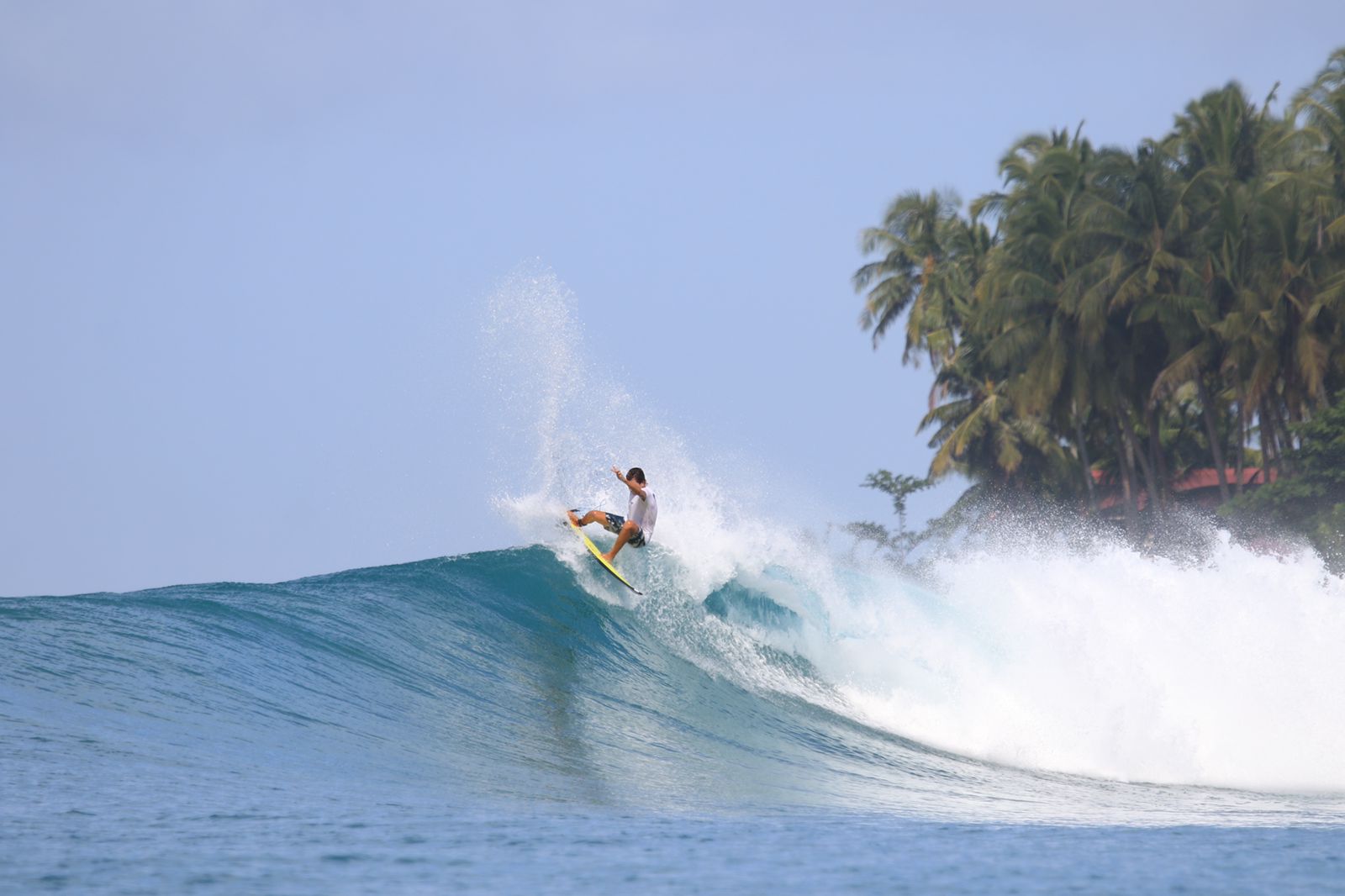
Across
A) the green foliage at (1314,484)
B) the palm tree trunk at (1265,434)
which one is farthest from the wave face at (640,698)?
the palm tree trunk at (1265,434)

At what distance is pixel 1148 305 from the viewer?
32.5 metres

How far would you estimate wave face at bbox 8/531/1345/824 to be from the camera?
9.05 metres

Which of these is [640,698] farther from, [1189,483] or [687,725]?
[1189,483]

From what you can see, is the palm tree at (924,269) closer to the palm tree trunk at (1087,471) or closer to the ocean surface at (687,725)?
the palm tree trunk at (1087,471)

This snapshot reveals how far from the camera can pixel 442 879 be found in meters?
6.44

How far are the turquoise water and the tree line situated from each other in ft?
66.6

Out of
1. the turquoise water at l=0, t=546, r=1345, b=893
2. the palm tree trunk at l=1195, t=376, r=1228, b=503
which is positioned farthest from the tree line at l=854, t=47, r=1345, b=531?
the turquoise water at l=0, t=546, r=1345, b=893

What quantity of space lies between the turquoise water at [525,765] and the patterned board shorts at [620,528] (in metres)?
1.02

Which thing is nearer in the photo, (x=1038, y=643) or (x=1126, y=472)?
(x=1038, y=643)

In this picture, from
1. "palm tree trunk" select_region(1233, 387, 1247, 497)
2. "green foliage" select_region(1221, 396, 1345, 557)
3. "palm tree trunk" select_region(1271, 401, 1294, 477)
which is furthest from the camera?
"palm tree trunk" select_region(1271, 401, 1294, 477)

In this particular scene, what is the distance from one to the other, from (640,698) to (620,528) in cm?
184

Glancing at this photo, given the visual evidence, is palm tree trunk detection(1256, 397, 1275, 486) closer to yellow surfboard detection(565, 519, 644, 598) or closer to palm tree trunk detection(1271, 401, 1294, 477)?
palm tree trunk detection(1271, 401, 1294, 477)

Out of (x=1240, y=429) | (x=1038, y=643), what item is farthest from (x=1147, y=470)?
(x=1038, y=643)

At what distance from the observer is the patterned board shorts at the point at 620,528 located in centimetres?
1312
